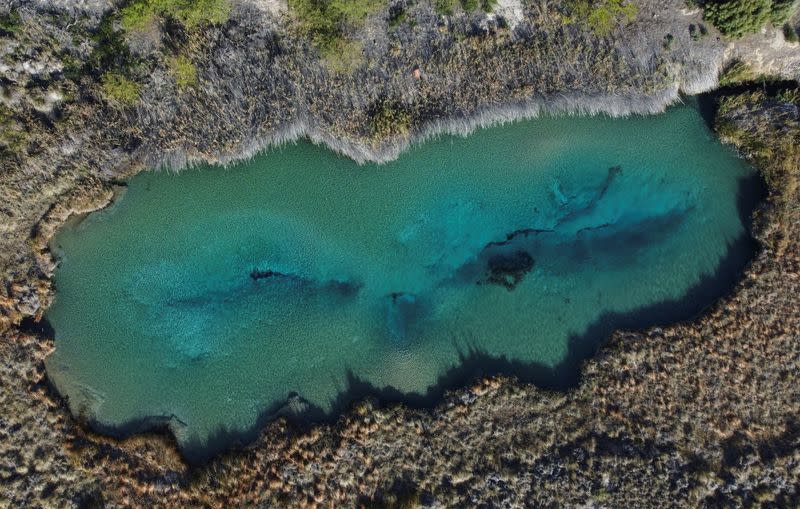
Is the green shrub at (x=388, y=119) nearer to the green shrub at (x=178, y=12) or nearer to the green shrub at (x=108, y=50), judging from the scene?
the green shrub at (x=178, y=12)

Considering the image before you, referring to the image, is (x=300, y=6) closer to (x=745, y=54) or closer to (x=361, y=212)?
(x=361, y=212)

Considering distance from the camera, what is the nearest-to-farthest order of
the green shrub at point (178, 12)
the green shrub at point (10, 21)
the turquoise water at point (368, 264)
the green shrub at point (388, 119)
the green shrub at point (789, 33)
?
the green shrub at point (178, 12), the green shrub at point (10, 21), the green shrub at point (388, 119), the green shrub at point (789, 33), the turquoise water at point (368, 264)

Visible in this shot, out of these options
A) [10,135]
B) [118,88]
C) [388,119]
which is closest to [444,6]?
[388,119]

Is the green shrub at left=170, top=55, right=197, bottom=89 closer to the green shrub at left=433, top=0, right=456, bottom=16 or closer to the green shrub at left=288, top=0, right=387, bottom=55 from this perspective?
the green shrub at left=288, top=0, right=387, bottom=55

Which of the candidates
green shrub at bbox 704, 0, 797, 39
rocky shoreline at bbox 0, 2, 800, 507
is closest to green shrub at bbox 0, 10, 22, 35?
rocky shoreline at bbox 0, 2, 800, 507

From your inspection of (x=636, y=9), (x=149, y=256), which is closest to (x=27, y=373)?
(x=149, y=256)

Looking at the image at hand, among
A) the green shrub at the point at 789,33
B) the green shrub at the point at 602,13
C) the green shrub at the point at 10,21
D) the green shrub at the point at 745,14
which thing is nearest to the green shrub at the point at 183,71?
the green shrub at the point at 10,21

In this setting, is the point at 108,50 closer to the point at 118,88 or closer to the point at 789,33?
the point at 118,88
